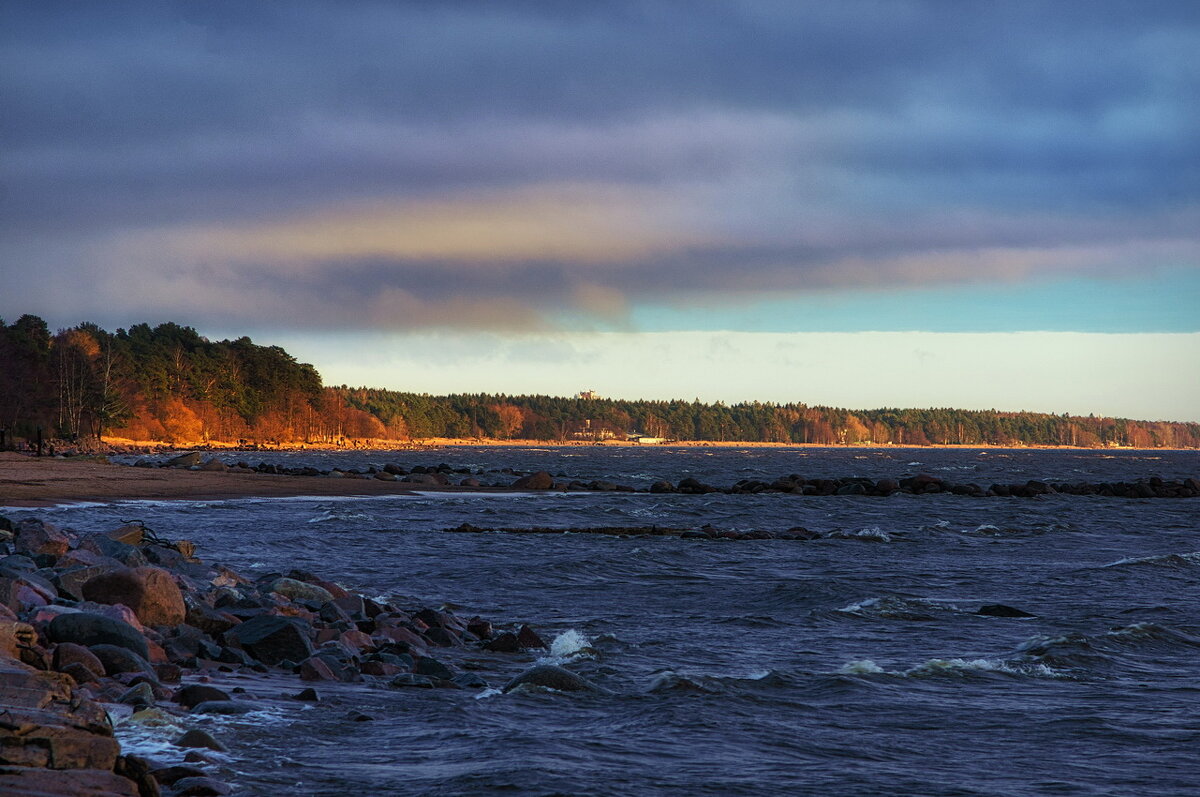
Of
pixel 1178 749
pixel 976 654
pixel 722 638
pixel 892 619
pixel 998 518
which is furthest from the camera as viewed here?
pixel 998 518

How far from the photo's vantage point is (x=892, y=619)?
20.6 m

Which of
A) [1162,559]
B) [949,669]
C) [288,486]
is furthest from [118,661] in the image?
[288,486]

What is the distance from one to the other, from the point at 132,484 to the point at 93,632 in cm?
4522

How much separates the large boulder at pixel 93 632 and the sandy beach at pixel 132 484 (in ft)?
94.2

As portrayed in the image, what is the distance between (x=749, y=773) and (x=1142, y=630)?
11258 millimetres

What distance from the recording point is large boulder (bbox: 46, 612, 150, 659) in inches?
463

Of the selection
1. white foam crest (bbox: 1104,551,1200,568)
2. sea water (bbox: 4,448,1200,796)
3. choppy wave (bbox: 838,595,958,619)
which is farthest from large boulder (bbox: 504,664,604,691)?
white foam crest (bbox: 1104,551,1200,568)

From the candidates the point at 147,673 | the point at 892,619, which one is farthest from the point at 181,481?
the point at 147,673

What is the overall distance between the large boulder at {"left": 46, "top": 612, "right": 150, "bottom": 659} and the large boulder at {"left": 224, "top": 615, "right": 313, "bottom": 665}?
2117mm

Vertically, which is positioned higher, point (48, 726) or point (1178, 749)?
point (48, 726)

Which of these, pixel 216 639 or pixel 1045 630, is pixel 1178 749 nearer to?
pixel 1045 630

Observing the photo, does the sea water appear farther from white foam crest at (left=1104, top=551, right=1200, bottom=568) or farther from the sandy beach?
the sandy beach

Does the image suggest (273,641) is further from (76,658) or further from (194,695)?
(76,658)

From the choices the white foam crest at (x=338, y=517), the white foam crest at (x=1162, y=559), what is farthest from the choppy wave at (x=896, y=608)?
the white foam crest at (x=338, y=517)
